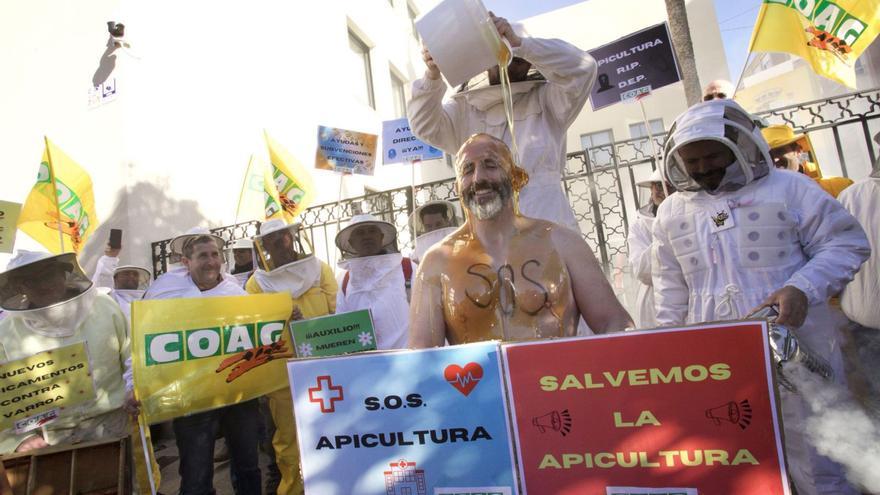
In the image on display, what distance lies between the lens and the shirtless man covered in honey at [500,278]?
1.95 meters

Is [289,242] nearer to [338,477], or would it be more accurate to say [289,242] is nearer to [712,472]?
[338,477]

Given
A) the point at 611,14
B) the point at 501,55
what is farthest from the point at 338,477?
the point at 611,14

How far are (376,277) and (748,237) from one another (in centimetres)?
288

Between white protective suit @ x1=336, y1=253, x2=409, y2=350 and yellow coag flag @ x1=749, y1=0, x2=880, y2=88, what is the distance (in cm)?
350

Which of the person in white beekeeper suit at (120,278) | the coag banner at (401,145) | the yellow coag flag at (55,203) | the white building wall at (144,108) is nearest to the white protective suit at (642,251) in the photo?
the coag banner at (401,145)

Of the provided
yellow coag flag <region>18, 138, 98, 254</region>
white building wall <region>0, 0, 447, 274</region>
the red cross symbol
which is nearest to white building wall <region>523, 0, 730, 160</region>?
white building wall <region>0, 0, 447, 274</region>

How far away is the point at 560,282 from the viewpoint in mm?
1988

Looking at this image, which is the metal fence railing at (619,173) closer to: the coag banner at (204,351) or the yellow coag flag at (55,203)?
the yellow coag flag at (55,203)

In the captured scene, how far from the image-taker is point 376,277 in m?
4.49

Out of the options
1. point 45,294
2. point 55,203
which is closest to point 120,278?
point 55,203

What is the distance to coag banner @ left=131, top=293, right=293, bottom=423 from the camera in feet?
10.0

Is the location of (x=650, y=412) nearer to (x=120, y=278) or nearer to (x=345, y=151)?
(x=345, y=151)

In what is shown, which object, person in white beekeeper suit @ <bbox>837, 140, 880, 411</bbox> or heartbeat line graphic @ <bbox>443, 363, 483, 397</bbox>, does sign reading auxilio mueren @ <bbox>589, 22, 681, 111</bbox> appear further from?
heartbeat line graphic @ <bbox>443, 363, 483, 397</bbox>

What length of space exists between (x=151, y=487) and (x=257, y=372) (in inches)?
34.2
